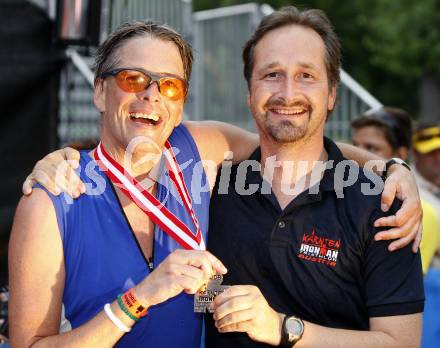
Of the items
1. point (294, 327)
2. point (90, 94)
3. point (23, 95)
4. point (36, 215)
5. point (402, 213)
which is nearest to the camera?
point (36, 215)

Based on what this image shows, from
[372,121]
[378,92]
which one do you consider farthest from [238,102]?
[378,92]

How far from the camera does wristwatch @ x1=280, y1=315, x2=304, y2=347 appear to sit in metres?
2.58

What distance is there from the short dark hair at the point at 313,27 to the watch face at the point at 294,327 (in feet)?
3.84

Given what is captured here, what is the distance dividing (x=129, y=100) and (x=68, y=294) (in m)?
0.82

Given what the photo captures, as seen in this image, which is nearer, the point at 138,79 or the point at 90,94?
the point at 138,79

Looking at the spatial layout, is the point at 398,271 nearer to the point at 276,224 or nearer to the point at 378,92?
the point at 276,224

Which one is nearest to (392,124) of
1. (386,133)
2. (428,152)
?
(386,133)

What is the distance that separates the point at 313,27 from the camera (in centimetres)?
319

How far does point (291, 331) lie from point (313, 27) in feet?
4.70

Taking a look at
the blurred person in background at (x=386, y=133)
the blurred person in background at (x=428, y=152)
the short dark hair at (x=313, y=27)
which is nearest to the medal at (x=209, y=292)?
the short dark hair at (x=313, y=27)

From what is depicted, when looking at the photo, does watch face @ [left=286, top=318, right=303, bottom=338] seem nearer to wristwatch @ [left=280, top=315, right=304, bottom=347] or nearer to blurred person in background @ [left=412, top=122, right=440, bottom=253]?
wristwatch @ [left=280, top=315, right=304, bottom=347]

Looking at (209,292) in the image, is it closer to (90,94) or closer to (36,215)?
(36,215)

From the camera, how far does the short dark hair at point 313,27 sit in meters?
3.18

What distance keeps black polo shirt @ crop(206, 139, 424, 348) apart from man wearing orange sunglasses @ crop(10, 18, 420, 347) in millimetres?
118
